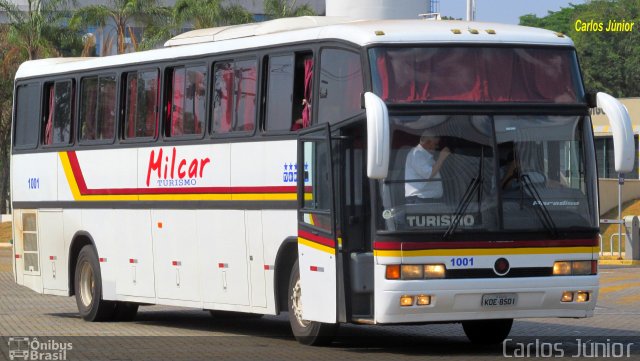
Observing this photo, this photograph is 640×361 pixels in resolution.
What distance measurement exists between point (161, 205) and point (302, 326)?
3.90 m

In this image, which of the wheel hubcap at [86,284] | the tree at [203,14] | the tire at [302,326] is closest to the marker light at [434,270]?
the tire at [302,326]

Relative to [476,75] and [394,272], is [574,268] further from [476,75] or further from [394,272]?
[476,75]

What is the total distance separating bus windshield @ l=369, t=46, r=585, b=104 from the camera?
571 inches

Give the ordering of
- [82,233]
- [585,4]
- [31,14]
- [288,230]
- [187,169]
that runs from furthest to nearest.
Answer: [585,4], [31,14], [82,233], [187,169], [288,230]

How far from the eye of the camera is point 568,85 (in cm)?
1503

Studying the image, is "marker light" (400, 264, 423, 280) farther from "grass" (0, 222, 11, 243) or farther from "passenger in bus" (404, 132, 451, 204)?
"grass" (0, 222, 11, 243)

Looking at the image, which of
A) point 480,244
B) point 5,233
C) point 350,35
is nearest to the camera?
point 480,244

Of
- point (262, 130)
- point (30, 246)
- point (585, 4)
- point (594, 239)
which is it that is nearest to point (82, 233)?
point (30, 246)

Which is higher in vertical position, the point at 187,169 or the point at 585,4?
the point at 585,4

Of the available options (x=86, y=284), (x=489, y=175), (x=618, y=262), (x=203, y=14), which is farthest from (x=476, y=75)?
(x=203, y=14)

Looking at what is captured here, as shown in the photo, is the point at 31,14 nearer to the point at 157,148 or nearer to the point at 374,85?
the point at 157,148

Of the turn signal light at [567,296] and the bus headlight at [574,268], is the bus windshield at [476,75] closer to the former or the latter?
the bus headlight at [574,268]

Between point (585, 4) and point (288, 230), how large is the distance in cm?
7706

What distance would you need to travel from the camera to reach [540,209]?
14.5 meters
